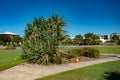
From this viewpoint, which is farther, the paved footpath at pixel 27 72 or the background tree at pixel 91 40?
the background tree at pixel 91 40

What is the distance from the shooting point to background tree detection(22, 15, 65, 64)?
57.6 ft

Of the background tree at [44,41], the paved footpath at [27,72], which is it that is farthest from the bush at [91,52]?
the paved footpath at [27,72]

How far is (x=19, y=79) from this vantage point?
436 inches

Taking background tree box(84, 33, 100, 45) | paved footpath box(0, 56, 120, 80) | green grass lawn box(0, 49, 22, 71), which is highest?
background tree box(84, 33, 100, 45)

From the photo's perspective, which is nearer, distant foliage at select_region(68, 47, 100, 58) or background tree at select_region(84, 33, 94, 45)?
distant foliage at select_region(68, 47, 100, 58)

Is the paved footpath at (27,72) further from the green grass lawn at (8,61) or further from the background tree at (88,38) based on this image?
the background tree at (88,38)

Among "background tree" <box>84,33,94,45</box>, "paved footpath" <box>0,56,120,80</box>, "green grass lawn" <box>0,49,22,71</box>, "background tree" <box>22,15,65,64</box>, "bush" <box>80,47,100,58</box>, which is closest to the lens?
"paved footpath" <box>0,56,120,80</box>

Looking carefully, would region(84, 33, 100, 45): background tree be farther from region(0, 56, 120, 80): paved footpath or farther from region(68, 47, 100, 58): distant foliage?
region(0, 56, 120, 80): paved footpath

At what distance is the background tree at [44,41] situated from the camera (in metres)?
17.5

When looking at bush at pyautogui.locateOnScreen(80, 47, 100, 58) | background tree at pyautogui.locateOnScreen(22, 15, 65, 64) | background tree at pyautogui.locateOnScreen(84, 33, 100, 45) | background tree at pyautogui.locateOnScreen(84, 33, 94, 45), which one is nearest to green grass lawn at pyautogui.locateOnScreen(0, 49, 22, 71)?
background tree at pyautogui.locateOnScreen(22, 15, 65, 64)

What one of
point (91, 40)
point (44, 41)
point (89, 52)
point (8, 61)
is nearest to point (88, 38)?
point (91, 40)

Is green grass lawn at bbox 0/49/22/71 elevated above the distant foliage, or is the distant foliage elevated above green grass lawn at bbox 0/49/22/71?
the distant foliage

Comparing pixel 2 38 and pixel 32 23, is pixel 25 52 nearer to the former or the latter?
pixel 32 23

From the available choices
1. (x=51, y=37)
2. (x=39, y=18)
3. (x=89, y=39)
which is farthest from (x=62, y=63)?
(x=89, y=39)
